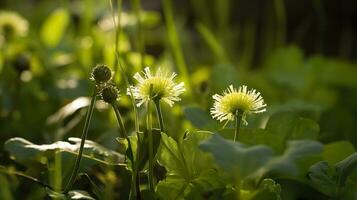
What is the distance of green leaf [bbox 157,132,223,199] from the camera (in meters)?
0.72

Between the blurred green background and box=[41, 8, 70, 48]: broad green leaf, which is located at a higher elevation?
box=[41, 8, 70, 48]: broad green leaf

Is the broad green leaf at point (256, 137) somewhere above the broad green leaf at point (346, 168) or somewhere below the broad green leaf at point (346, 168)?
above

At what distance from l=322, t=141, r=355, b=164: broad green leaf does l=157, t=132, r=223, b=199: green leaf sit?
212 millimetres

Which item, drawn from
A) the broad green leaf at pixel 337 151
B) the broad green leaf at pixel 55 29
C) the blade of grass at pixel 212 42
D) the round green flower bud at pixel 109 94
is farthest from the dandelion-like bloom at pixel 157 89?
the broad green leaf at pixel 55 29

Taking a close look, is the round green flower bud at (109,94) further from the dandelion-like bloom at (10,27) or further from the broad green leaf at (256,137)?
the dandelion-like bloom at (10,27)

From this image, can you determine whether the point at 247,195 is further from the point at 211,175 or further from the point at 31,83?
the point at 31,83

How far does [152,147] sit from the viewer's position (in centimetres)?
73

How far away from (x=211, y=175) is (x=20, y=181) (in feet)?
1.19

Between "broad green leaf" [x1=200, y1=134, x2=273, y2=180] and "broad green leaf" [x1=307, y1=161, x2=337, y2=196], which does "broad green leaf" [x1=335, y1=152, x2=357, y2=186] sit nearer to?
"broad green leaf" [x1=307, y1=161, x2=337, y2=196]

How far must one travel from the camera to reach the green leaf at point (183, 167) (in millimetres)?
715

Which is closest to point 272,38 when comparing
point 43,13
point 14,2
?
point 43,13

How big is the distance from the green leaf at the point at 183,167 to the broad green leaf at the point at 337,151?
0.21m

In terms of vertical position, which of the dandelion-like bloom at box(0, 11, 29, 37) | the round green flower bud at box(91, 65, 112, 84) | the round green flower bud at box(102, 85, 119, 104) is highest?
the dandelion-like bloom at box(0, 11, 29, 37)

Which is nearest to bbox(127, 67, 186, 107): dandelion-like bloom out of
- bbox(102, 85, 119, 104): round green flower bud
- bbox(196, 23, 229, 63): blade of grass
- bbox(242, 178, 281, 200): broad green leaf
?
bbox(102, 85, 119, 104): round green flower bud
